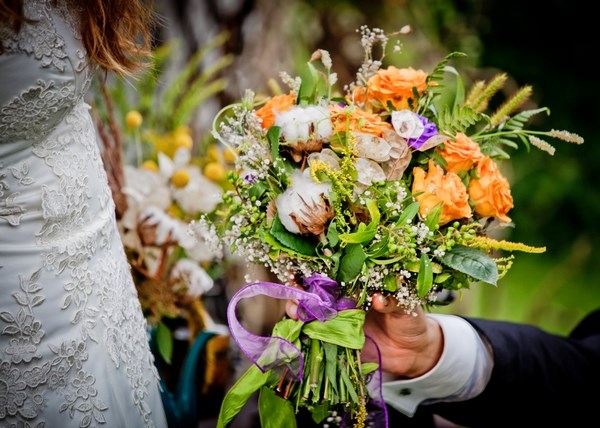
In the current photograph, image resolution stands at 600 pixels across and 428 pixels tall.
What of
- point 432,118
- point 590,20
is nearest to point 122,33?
point 432,118

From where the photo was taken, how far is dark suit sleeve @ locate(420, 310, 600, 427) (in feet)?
5.85

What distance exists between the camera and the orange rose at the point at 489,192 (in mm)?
1413

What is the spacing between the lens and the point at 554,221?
4953 millimetres

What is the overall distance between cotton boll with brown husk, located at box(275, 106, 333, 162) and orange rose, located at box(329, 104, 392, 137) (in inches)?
0.8

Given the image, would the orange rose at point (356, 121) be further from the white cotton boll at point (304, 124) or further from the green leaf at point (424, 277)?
the green leaf at point (424, 277)

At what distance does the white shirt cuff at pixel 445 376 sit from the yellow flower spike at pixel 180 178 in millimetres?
892

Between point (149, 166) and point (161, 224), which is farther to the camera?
point (149, 166)

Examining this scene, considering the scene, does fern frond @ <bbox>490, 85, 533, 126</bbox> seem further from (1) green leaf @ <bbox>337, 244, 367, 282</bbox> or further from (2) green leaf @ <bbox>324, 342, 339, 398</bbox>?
(2) green leaf @ <bbox>324, 342, 339, 398</bbox>

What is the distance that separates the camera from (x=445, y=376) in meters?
1.68

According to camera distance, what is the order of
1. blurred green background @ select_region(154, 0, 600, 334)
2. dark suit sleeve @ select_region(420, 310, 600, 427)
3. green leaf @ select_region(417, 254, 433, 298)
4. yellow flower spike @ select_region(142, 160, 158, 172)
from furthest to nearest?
blurred green background @ select_region(154, 0, 600, 334), yellow flower spike @ select_region(142, 160, 158, 172), dark suit sleeve @ select_region(420, 310, 600, 427), green leaf @ select_region(417, 254, 433, 298)

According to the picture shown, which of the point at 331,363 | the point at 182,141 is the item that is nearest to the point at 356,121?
the point at 331,363

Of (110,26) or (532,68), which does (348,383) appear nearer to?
(110,26)

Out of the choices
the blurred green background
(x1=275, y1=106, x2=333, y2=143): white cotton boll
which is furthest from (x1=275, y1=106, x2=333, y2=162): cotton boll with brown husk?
the blurred green background

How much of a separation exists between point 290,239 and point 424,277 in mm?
283
